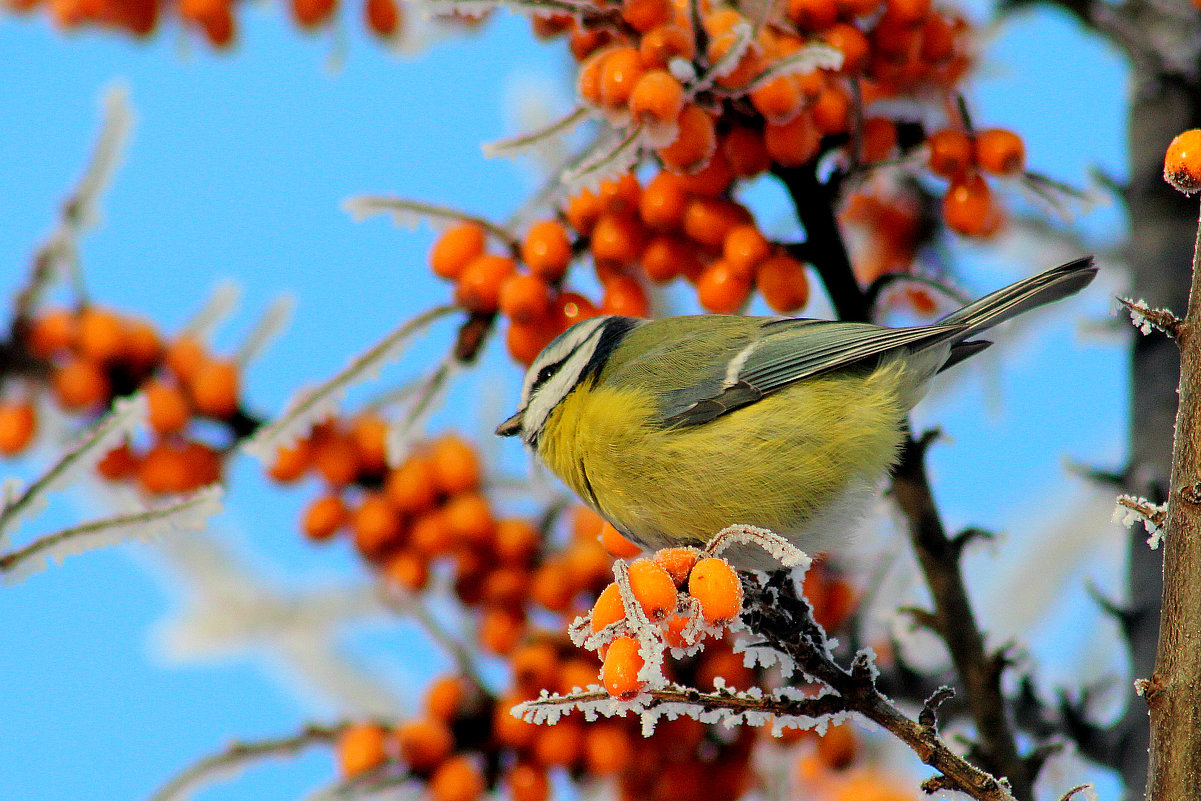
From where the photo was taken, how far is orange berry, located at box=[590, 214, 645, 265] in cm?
168

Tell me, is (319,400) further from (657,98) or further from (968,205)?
(968,205)

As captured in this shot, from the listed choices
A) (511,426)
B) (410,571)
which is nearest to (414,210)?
(511,426)

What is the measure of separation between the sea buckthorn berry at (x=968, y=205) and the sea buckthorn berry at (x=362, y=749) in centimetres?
125

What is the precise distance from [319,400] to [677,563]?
0.79 metres

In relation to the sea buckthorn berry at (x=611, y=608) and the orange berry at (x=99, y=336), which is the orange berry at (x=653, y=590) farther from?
the orange berry at (x=99, y=336)

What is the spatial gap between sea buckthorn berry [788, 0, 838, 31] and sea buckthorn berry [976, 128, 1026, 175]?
28 cm

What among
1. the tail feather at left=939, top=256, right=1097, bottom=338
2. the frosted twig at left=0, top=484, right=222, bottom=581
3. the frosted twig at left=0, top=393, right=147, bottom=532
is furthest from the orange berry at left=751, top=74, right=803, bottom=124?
the frosted twig at left=0, top=393, right=147, bottom=532

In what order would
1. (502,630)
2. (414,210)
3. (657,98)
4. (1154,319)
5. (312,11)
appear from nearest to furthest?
(1154,319) → (657,98) → (414,210) → (502,630) → (312,11)

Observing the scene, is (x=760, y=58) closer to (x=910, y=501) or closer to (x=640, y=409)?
(x=640, y=409)

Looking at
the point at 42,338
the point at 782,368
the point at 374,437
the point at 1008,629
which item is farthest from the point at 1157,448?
the point at 42,338

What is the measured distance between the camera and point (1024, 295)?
150 cm

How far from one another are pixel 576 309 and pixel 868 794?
97 centimetres

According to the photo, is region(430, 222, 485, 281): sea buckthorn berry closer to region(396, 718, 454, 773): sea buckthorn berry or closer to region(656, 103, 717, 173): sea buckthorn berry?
region(656, 103, 717, 173): sea buckthorn berry

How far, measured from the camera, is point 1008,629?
2.64 meters
